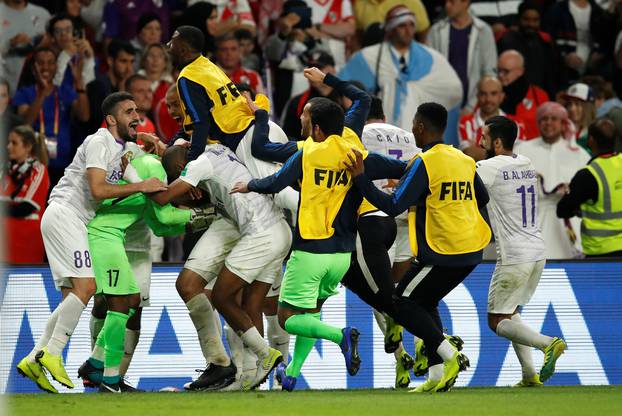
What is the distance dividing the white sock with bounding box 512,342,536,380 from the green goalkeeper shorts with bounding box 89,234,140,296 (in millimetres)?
3138

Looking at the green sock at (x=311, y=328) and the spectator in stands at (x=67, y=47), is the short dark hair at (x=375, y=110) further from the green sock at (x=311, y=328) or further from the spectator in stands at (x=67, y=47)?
the spectator in stands at (x=67, y=47)

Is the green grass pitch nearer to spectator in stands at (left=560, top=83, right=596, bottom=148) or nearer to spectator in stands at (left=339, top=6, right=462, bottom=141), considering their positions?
spectator in stands at (left=339, top=6, right=462, bottom=141)

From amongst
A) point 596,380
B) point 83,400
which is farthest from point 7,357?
point 596,380

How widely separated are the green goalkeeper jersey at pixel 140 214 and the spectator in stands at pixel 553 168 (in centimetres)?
453

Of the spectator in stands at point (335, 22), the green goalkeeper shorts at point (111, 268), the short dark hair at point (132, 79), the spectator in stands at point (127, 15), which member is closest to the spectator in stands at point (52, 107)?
the short dark hair at point (132, 79)

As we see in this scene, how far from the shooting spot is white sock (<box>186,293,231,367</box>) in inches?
444

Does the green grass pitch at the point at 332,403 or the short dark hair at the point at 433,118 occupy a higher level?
the short dark hair at the point at 433,118

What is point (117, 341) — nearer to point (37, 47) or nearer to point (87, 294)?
point (87, 294)

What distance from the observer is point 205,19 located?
1620cm

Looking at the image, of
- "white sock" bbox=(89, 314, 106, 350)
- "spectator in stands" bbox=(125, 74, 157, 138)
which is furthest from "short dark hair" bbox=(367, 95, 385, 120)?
"spectator in stands" bbox=(125, 74, 157, 138)

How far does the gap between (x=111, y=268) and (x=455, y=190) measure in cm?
283

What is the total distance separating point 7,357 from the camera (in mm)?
12469

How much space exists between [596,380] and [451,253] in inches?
113

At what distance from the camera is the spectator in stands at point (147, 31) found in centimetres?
1588
